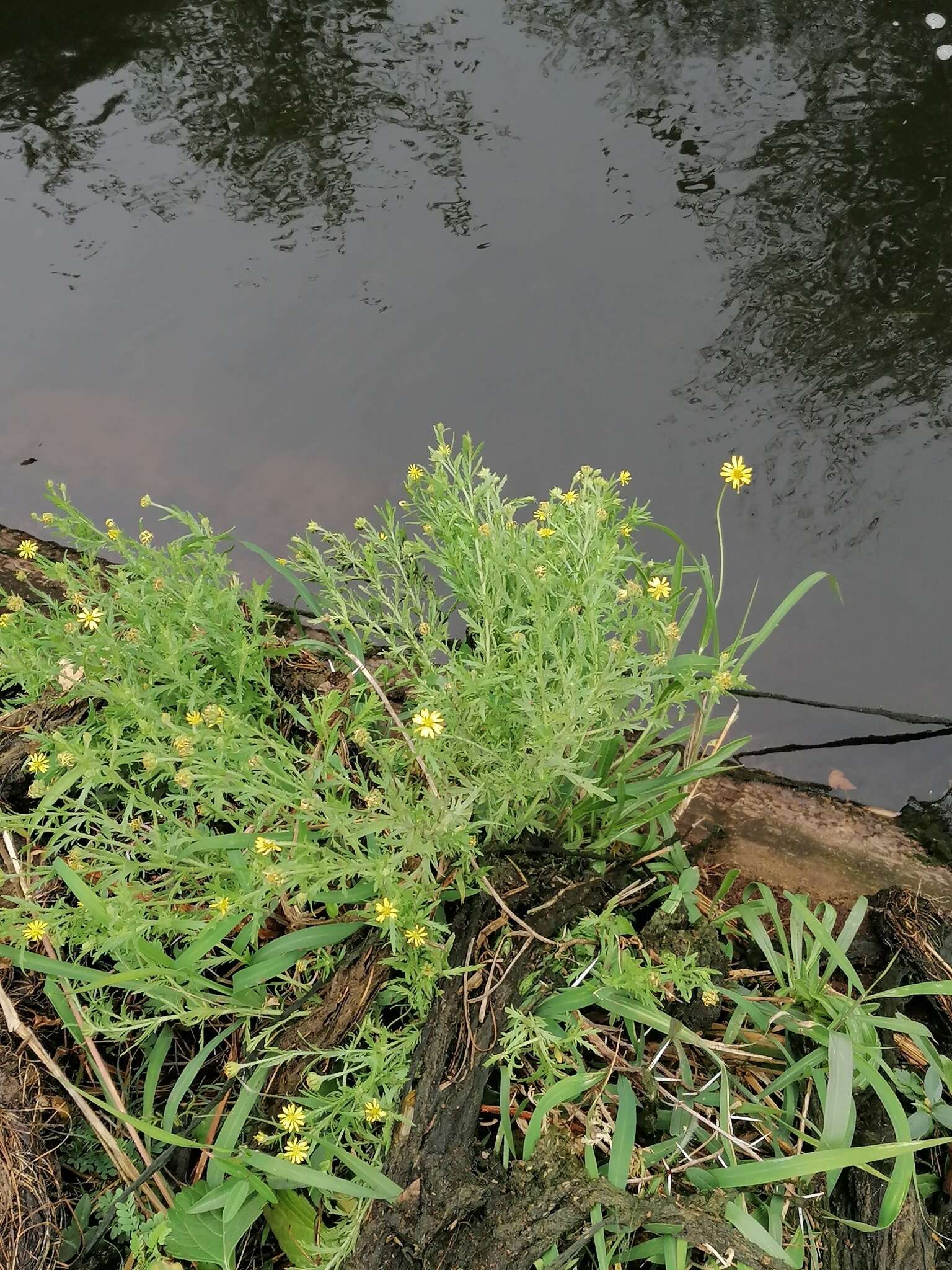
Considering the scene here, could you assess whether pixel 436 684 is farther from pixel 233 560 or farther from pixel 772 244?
pixel 772 244

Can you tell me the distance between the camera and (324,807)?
5.08 ft

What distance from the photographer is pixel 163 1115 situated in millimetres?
1971

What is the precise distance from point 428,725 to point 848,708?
2.00 metres

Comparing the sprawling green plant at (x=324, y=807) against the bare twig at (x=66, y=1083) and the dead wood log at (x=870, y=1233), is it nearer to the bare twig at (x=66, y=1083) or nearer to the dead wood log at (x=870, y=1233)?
the bare twig at (x=66, y=1083)

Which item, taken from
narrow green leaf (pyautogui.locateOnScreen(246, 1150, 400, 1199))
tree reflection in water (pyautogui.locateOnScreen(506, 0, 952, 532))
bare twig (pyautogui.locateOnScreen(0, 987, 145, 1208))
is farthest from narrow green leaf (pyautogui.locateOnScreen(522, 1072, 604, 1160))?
tree reflection in water (pyautogui.locateOnScreen(506, 0, 952, 532))

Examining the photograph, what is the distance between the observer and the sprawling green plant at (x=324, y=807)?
168 cm

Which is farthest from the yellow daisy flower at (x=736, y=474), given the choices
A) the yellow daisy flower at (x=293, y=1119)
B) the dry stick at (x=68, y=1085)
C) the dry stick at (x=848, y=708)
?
the dry stick at (x=68, y=1085)

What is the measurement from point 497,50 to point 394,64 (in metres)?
0.57

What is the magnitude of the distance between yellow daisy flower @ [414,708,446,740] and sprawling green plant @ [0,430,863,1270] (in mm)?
12

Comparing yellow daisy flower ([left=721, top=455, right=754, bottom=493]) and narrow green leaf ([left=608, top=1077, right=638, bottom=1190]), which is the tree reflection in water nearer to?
yellow daisy flower ([left=721, top=455, right=754, bottom=493])

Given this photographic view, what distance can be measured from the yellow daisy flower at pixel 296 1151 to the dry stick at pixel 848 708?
1.94 m

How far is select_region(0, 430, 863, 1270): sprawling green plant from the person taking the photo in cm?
168

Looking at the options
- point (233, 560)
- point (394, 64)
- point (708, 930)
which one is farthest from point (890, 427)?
point (394, 64)

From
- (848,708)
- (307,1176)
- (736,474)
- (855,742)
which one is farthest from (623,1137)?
(855,742)
